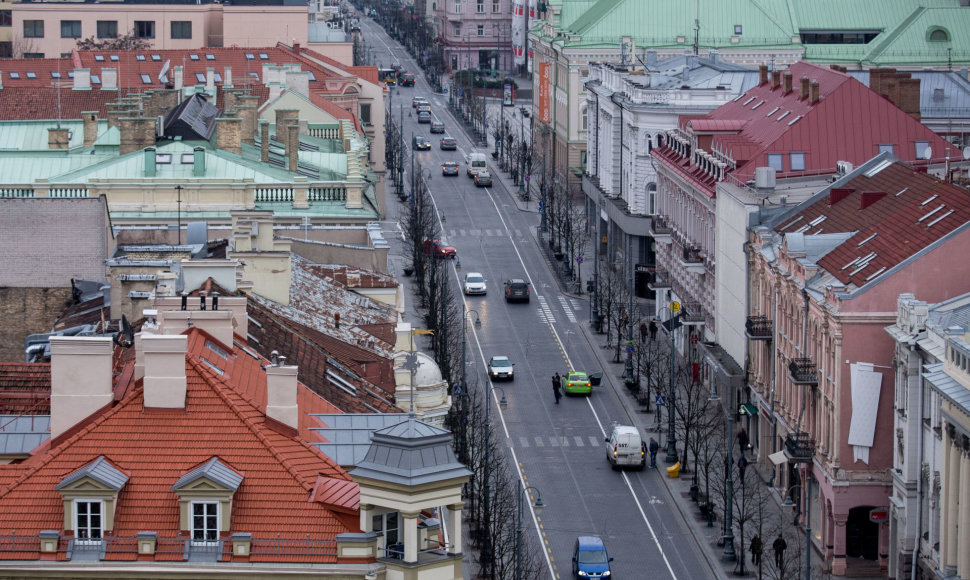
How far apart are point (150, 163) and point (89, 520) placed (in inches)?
2769

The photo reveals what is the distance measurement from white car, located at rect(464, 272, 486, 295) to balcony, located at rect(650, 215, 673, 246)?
16438 millimetres

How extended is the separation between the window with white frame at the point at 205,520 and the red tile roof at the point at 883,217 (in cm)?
5640

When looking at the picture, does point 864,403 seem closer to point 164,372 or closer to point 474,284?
point 164,372

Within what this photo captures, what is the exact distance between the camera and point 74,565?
51344mm

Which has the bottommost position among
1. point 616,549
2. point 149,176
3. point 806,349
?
point 616,549

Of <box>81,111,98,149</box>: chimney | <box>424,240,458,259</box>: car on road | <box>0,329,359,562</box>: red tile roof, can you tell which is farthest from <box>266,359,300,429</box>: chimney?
<box>424,240,458,259</box>: car on road

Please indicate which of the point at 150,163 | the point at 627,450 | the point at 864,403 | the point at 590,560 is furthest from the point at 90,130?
the point at 864,403

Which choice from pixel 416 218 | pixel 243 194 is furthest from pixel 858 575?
pixel 416 218

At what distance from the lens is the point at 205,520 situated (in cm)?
5188

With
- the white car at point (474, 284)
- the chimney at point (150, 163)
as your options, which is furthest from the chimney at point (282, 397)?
the white car at point (474, 284)

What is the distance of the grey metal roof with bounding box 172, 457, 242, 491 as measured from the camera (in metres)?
51.9

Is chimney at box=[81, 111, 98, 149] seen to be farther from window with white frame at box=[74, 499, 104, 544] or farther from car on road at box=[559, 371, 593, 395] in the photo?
window with white frame at box=[74, 499, 104, 544]

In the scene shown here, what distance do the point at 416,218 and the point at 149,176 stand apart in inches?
2490

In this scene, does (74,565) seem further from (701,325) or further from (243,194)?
(701,325)
